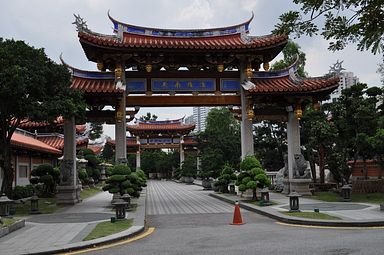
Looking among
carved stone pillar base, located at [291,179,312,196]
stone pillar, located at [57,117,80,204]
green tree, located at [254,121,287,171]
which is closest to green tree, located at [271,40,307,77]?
green tree, located at [254,121,287,171]

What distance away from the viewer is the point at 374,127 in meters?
22.2

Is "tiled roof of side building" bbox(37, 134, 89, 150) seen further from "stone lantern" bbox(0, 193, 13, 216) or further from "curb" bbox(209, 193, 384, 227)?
"curb" bbox(209, 193, 384, 227)

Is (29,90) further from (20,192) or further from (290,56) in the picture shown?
(290,56)

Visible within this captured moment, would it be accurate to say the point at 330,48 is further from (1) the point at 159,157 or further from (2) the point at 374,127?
(1) the point at 159,157

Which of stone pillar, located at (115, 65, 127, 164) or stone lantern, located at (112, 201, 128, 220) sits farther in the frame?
stone pillar, located at (115, 65, 127, 164)

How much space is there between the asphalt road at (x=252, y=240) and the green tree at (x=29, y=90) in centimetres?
609

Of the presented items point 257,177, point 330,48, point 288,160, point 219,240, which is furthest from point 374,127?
point 330,48

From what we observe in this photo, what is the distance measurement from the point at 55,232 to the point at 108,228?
1.41 m

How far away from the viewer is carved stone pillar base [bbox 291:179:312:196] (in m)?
23.5

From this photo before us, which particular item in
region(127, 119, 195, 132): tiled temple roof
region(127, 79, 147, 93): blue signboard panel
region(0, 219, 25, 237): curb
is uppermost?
region(127, 119, 195, 132): tiled temple roof

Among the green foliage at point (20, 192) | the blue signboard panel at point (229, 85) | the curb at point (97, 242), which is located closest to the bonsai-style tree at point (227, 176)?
the blue signboard panel at point (229, 85)

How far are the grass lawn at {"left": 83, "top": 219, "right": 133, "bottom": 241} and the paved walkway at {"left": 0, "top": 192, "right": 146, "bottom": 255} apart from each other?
18 cm

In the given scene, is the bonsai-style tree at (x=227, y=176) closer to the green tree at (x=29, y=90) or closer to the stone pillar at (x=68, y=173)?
the stone pillar at (x=68, y=173)

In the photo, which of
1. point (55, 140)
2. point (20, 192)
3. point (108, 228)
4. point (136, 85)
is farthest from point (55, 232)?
point (55, 140)
